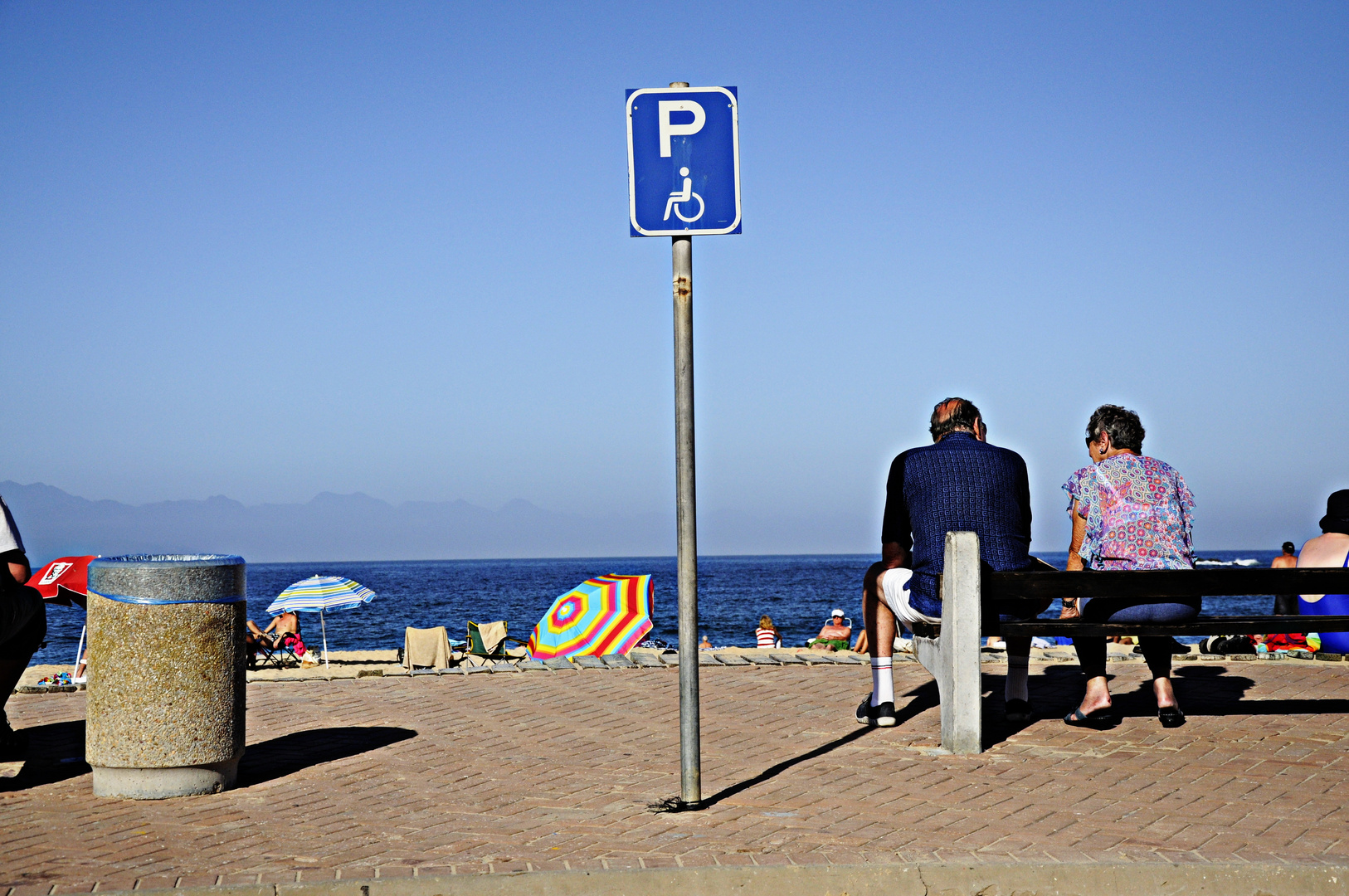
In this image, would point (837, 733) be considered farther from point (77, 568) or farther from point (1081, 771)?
point (77, 568)

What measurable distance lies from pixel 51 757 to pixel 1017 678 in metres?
5.29

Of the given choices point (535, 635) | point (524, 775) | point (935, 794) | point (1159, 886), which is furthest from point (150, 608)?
point (535, 635)

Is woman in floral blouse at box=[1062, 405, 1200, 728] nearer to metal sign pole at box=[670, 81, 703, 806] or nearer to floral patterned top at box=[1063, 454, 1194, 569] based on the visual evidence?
floral patterned top at box=[1063, 454, 1194, 569]

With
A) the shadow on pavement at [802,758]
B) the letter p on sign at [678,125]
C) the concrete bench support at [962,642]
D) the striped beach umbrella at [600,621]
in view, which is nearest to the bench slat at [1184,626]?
the concrete bench support at [962,642]

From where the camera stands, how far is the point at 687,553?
4.80m

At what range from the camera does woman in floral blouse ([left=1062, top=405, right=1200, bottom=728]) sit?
6.48 m

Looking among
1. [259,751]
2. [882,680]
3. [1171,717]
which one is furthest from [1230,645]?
[259,751]

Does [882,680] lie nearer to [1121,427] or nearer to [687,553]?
[1121,427]

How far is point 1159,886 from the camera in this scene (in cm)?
392

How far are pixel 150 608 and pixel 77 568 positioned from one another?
7.69m

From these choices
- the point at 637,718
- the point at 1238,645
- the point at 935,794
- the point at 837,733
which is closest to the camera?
the point at 935,794

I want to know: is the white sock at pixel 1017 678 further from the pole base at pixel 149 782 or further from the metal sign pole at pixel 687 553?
the pole base at pixel 149 782

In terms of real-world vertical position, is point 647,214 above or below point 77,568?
above

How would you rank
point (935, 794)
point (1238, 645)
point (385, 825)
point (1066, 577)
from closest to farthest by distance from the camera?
point (385, 825)
point (935, 794)
point (1066, 577)
point (1238, 645)
